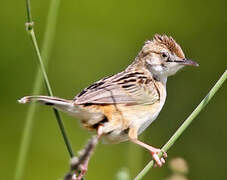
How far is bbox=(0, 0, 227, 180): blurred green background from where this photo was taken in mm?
6719

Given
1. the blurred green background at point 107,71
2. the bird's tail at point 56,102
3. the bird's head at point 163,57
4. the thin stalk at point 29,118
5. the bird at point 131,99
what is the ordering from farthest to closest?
the blurred green background at point 107,71, the bird's head at point 163,57, the bird at point 131,99, the bird's tail at point 56,102, the thin stalk at point 29,118

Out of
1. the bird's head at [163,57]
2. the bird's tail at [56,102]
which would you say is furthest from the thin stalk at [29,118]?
the bird's head at [163,57]

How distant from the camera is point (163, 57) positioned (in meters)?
5.72

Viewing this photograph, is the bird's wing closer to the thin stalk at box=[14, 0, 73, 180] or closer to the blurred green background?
the thin stalk at box=[14, 0, 73, 180]

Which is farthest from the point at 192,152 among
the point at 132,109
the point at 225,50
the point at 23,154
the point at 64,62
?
the point at 23,154

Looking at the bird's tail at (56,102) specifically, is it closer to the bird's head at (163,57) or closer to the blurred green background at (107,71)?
the bird's head at (163,57)

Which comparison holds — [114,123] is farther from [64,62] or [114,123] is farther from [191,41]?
[191,41]

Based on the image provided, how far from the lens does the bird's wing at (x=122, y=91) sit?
4767 millimetres

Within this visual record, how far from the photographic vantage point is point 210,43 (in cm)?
743

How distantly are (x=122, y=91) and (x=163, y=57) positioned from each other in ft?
2.30

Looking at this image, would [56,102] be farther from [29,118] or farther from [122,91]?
[122,91]

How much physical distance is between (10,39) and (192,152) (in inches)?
99.2

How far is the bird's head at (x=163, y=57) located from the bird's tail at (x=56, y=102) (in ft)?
4.38

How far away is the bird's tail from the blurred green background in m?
2.14
